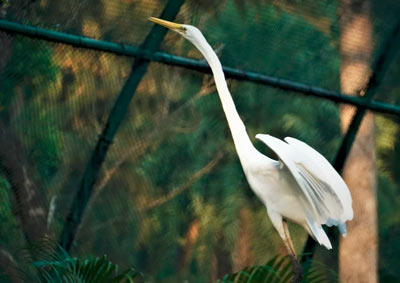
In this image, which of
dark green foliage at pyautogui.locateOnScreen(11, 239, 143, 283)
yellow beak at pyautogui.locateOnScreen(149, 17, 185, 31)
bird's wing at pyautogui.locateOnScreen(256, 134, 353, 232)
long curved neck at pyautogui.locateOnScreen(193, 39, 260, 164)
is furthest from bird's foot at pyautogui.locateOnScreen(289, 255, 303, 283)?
yellow beak at pyautogui.locateOnScreen(149, 17, 185, 31)

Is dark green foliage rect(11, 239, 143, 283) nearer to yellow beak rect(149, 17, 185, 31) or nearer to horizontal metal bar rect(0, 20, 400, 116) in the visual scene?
horizontal metal bar rect(0, 20, 400, 116)

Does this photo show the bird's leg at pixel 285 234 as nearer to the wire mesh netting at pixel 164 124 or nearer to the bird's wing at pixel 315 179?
the bird's wing at pixel 315 179

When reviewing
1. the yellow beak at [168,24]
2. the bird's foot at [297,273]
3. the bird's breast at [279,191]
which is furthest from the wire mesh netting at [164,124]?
the bird's foot at [297,273]

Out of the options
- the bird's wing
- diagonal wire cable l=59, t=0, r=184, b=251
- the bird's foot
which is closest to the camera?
the bird's wing

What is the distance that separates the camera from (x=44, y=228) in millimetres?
3207

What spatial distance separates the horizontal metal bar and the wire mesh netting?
0.10 ft

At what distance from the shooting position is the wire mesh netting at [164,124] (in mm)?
3020

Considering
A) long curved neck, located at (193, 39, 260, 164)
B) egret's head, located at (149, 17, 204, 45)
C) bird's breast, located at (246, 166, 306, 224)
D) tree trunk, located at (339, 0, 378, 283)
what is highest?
egret's head, located at (149, 17, 204, 45)

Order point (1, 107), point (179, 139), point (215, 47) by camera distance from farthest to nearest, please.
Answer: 1. point (179, 139)
2. point (215, 47)
3. point (1, 107)

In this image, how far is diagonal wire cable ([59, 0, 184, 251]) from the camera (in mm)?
3145

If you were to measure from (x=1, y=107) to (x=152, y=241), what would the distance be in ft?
3.14

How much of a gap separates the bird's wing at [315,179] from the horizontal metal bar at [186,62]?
73 cm

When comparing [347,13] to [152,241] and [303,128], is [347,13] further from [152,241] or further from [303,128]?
[152,241]

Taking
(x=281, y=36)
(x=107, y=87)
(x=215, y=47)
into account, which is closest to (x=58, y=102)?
(x=107, y=87)
